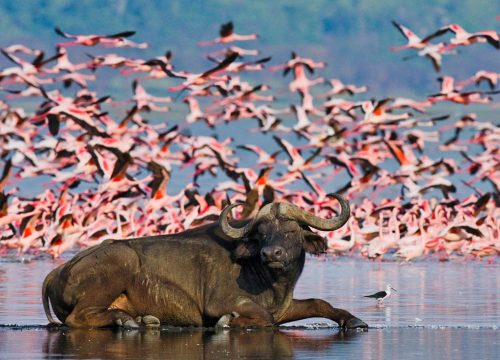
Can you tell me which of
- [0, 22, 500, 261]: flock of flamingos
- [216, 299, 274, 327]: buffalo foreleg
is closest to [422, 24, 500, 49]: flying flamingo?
[0, 22, 500, 261]: flock of flamingos

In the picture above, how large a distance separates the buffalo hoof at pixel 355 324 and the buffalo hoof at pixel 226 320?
1037 millimetres

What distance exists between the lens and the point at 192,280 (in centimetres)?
1542

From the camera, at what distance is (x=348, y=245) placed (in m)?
36.0

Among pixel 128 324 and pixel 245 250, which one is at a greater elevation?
pixel 245 250

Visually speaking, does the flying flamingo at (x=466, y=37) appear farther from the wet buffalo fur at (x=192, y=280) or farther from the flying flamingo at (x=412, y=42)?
the wet buffalo fur at (x=192, y=280)

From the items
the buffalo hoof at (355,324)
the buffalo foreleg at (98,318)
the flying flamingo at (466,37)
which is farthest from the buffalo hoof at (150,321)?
the flying flamingo at (466,37)

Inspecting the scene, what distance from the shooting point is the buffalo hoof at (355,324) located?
15078 millimetres

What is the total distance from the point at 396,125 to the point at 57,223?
1341cm

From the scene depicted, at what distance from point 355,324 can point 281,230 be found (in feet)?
3.60

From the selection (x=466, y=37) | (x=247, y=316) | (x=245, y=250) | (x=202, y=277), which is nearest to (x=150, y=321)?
(x=202, y=277)

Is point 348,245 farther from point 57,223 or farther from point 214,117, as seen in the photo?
point 214,117

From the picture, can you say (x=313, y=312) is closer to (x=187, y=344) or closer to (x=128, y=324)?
(x=128, y=324)

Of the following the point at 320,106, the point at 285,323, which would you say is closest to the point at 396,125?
the point at 320,106

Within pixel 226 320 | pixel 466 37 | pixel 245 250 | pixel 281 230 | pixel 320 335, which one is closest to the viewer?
pixel 320 335
